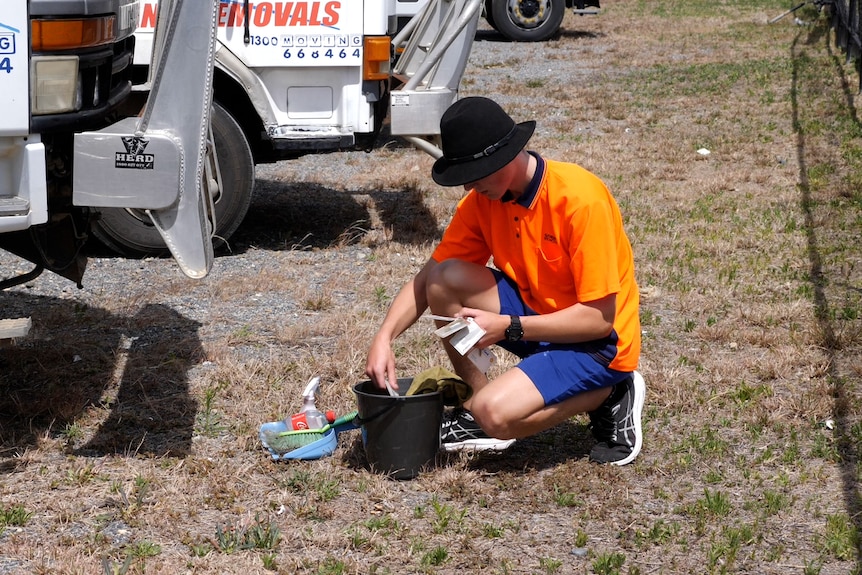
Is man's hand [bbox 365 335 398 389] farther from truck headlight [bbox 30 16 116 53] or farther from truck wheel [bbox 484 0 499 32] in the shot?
truck wheel [bbox 484 0 499 32]

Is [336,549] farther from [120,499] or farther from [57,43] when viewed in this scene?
[57,43]

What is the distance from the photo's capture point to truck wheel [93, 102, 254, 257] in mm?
6383

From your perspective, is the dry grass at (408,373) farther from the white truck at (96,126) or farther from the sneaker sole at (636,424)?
the white truck at (96,126)

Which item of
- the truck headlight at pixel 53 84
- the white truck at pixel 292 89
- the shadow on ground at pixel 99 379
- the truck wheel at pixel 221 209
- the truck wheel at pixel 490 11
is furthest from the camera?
the truck wheel at pixel 490 11

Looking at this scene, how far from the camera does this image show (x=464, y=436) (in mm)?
4141

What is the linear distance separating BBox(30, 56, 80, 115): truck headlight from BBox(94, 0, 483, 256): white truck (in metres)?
2.54

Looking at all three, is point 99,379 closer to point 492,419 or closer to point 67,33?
point 67,33

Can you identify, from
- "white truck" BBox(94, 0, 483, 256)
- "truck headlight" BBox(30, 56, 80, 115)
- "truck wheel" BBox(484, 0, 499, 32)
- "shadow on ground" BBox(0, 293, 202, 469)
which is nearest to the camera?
"truck headlight" BBox(30, 56, 80, 115)

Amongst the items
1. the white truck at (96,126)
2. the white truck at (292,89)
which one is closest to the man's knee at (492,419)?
the white truck at (96,126)

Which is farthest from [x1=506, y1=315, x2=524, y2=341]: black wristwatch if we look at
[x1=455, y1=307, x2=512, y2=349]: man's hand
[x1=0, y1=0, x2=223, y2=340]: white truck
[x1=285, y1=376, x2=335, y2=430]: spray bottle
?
[x1=0, y1=0, x2=223, y2=340]: white truck

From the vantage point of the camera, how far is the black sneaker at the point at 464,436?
13.4 feet

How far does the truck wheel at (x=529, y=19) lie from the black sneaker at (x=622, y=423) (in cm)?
1453

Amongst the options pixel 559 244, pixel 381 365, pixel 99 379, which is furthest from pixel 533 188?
pixel 99 379

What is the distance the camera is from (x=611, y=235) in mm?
3693
